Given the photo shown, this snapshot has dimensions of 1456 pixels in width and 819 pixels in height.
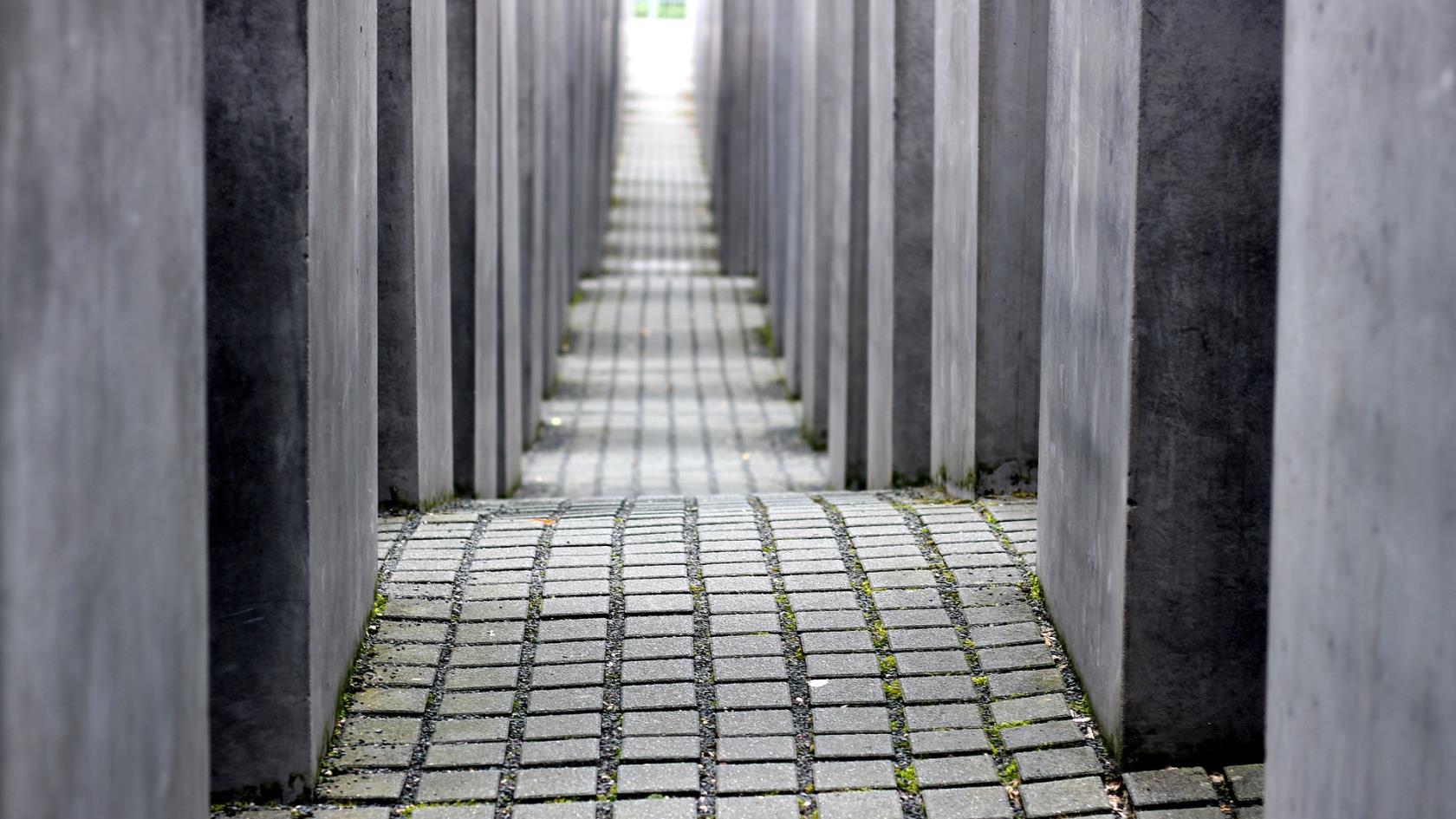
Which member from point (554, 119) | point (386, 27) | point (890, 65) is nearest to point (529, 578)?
point (386, 27)

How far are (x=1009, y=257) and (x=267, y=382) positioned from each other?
373cm

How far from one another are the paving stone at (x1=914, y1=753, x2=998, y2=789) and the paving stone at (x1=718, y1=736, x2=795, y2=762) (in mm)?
341

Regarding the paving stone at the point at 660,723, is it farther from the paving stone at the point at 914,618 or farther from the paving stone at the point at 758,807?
the paving stone at the point at 914,618

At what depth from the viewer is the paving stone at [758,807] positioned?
150 inches

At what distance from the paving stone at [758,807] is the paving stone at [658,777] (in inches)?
4.3

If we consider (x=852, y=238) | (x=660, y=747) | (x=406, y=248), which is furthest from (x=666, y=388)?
(x=660, y=747)

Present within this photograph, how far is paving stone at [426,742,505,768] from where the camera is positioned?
4051 mm

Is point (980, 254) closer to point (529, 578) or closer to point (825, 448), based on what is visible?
point (529, 578)

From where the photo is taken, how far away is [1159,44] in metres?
3.84

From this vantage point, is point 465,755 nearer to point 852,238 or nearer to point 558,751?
point 558,751

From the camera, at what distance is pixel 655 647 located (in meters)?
4.75

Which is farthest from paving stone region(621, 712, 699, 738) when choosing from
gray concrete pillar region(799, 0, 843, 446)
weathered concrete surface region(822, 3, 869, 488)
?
gray concrete pillar region(799, 0, 843, 446)

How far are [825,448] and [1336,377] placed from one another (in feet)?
29.0

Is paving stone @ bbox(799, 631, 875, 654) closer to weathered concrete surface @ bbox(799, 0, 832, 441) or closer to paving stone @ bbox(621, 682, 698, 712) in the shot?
paving stone @ bbox(621, 682, 698, 712)
